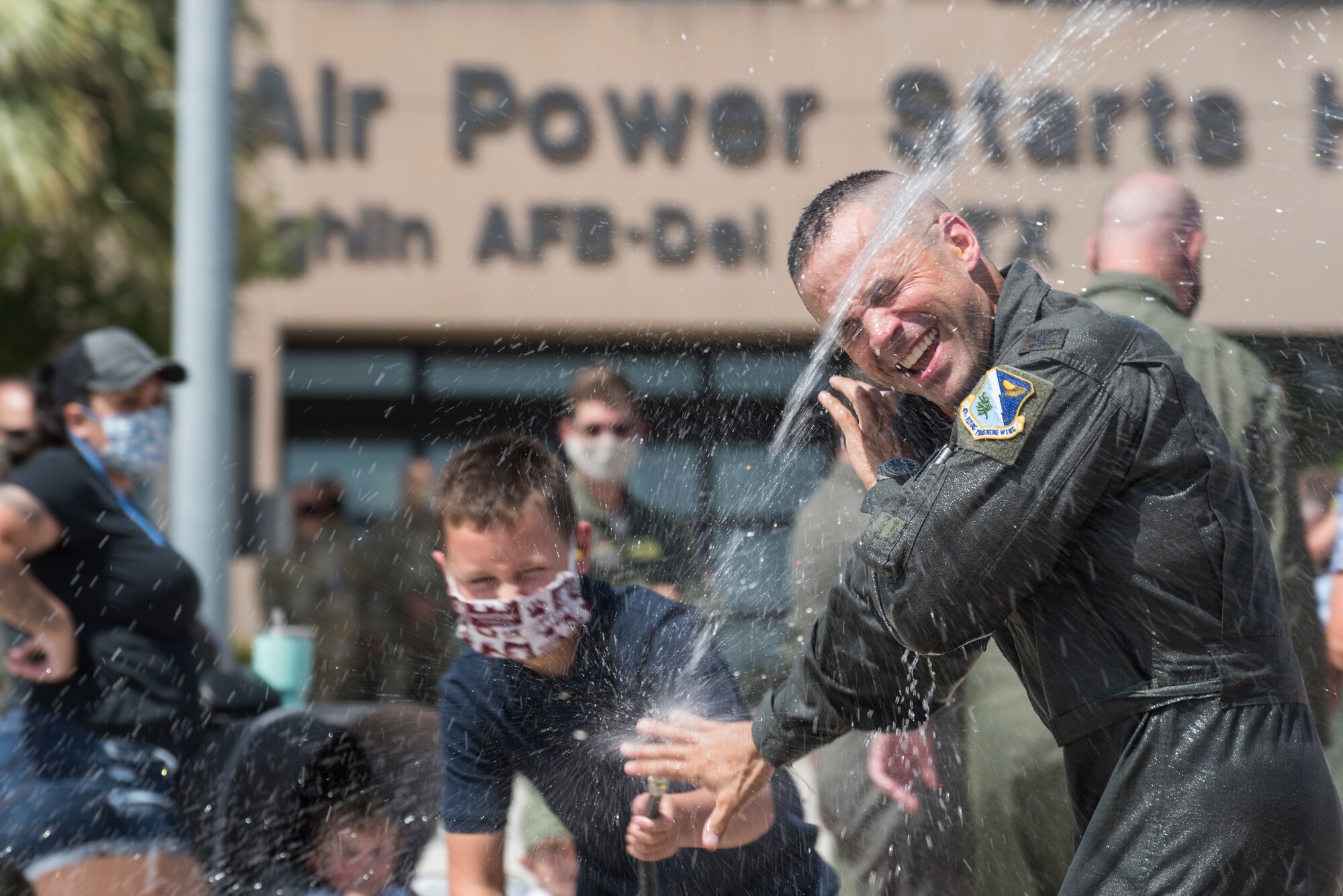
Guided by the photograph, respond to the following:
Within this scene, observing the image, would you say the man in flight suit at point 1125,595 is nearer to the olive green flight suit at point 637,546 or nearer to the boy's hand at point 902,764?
the olive green flight suit at point 637,546

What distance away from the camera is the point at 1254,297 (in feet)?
21.6

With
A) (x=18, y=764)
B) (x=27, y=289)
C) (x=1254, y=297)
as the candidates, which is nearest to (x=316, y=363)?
(x=27, y=289)

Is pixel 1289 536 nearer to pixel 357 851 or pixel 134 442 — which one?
pixel 357 851

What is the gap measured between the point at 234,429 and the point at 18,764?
235 centimetres

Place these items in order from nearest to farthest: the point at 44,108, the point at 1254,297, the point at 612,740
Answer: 1. the point at 612,740
2. the point at 1254,297
3. the point at 44,108

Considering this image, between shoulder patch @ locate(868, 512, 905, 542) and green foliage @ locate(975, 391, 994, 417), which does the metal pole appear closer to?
shoulder patch @ locate(868, 512, 905, 542)

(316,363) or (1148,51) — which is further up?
(1148,51)

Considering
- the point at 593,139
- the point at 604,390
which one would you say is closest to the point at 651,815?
the point at 604,390

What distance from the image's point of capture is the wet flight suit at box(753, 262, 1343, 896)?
205cm

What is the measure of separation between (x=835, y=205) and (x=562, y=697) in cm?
119

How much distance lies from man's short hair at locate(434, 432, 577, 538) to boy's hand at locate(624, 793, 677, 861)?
62 cm

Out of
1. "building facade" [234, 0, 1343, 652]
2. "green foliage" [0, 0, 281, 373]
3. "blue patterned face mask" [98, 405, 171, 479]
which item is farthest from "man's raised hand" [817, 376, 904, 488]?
"building facade" [234, 0, 1343, 652]

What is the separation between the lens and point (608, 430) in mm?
4129

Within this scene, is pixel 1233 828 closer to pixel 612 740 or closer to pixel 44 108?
pixel 612 740
